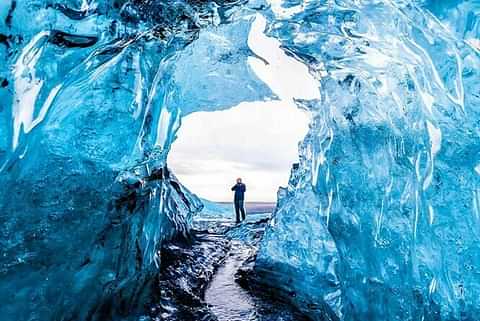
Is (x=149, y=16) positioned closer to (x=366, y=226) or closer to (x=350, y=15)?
(x=350, y=15)

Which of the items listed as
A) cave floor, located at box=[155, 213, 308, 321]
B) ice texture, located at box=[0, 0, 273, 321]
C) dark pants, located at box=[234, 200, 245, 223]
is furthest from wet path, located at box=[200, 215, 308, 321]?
dark pants, located at box=[234, 200, 245, 223]

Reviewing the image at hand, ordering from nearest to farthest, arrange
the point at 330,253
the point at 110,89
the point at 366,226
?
the point at 110,89 < the point at 366,226 < the point at 330,253

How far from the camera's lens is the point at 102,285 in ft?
8.75

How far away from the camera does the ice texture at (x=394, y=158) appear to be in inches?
120

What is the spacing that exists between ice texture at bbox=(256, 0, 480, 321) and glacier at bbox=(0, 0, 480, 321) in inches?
0.5

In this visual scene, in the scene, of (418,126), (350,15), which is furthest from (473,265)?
(350,15)

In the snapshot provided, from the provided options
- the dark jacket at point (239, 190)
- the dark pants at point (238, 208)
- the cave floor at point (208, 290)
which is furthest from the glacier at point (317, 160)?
the dark pants at point (238, 208)

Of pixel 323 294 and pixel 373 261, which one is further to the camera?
pixel 323 294

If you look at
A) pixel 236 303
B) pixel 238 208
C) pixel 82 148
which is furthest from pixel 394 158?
pixel 238 208

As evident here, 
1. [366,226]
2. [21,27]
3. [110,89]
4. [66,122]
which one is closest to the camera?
[21,27]

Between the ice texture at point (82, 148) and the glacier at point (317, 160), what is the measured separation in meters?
0.01

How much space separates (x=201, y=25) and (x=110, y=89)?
112cm

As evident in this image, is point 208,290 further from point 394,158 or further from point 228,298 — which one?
point 394,158

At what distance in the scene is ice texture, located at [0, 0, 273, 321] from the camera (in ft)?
6.59
